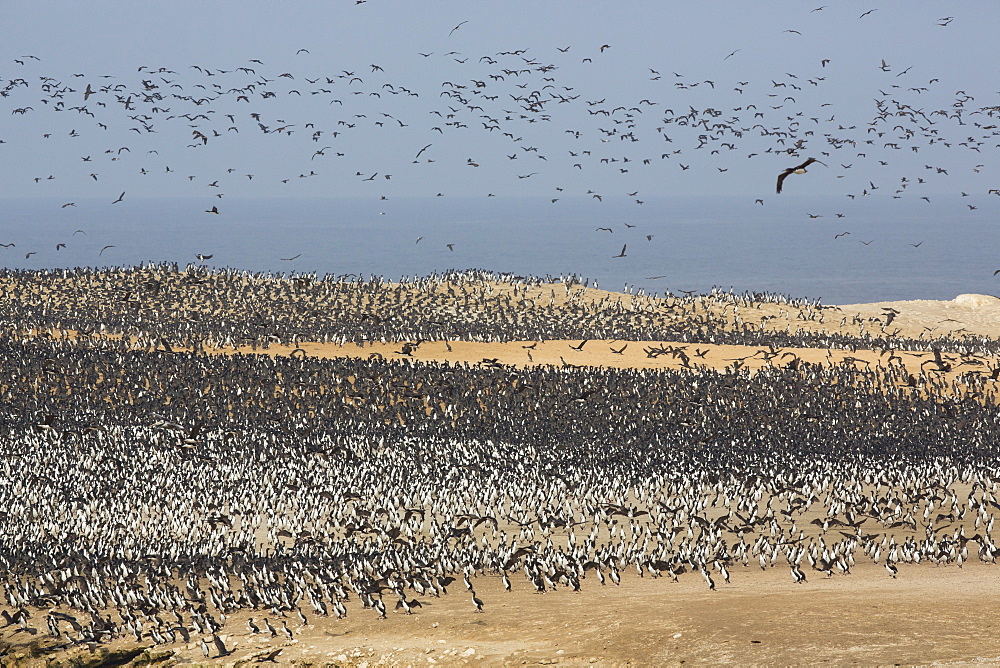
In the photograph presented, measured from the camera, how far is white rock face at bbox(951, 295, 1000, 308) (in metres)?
63.1

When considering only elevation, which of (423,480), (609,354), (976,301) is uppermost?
(976,301)

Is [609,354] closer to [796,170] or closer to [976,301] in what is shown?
[796,170]

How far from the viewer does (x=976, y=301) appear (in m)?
63.7

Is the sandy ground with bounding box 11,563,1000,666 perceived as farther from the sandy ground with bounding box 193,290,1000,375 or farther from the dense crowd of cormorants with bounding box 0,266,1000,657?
the sandy ground with bounding box 193,290,1000,375

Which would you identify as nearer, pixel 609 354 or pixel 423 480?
pixel 423 480

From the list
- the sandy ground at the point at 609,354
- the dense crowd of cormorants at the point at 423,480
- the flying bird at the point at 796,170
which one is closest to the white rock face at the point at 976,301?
the sandy ground at the point at 609,354

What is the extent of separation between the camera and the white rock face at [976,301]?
63125 millimetres

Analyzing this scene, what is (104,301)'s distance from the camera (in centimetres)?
Result: 5238

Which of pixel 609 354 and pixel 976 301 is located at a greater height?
pixel 976 301

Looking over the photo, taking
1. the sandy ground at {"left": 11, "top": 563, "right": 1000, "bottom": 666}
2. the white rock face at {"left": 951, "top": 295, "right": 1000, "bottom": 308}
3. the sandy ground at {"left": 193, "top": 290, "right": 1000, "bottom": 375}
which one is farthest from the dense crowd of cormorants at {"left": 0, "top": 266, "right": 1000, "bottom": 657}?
the white rock face at {"left": 951, "top": 295, "right": 1000, "bottom": 308}

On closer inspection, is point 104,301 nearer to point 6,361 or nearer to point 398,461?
point 6,361

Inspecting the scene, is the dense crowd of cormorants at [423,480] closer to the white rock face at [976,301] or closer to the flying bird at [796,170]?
the flying bird at [796,170]

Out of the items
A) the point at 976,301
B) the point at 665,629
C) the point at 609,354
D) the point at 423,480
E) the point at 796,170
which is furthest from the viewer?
the point at 976,301

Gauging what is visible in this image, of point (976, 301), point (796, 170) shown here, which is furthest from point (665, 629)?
point (976, 301)
